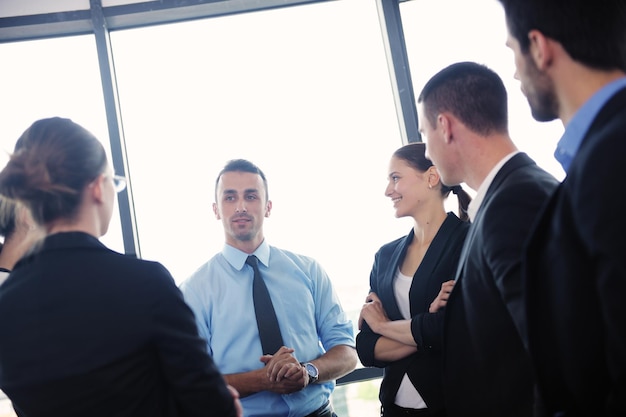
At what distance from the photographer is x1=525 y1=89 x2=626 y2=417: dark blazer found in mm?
850

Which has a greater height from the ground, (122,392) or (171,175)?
(171,175)

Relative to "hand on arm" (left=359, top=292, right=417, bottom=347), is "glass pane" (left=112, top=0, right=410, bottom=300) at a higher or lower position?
higher

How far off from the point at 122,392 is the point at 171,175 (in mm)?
2236

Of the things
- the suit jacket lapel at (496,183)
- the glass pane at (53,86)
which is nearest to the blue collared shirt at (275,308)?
the glass pane at (53,86)

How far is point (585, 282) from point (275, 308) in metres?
1.77

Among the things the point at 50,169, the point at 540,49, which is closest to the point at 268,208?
the point at 50,169

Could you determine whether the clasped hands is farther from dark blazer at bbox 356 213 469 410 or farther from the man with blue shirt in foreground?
dark blazer at bbox 356 213 469 410

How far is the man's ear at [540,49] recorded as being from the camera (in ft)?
3.65

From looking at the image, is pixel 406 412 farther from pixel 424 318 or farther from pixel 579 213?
pixel 579 213

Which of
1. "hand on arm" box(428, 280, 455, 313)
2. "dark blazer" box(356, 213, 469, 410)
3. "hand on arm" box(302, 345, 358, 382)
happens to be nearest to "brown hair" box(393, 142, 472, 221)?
"dark blazer" box(356, 213, 469, 410)

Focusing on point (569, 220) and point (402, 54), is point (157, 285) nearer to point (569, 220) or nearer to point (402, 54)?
point (569, 220)

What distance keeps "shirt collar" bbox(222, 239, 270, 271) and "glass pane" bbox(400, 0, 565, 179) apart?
139cm

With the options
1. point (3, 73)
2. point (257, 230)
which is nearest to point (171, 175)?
point (257, 230)

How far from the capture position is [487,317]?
1.39m
